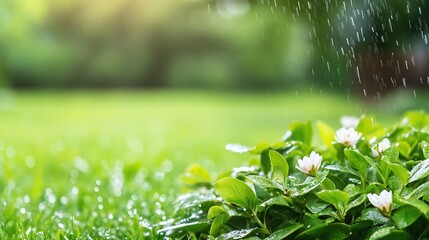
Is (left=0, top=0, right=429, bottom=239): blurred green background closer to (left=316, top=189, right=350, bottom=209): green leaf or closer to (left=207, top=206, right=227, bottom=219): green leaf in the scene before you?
(left=207, top=206, right=227, bottom=219): green leaf

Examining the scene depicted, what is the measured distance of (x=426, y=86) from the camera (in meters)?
12.3

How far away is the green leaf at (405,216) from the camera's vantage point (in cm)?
178

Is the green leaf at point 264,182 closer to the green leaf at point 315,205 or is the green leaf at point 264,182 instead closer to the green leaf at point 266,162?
the green leaf at point 315,205

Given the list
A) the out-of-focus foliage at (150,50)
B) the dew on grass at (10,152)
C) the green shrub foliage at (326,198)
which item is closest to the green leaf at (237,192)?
the green shrub foliage at (326,198)

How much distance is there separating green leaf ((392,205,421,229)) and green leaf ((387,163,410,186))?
110mm

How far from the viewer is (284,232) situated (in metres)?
1.90

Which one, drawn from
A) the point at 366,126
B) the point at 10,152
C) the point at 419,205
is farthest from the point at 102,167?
the point at 419,205

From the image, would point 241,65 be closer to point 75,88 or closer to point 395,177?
point 75,88

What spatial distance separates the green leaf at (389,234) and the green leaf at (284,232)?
220 millimetres

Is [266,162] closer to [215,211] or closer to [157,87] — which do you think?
[215,211]

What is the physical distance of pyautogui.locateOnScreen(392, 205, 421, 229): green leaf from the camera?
1779 mm

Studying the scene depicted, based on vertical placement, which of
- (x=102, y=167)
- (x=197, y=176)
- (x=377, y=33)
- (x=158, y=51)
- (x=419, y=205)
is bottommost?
(x=158, y=51)

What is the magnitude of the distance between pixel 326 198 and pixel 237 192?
0.95 ft

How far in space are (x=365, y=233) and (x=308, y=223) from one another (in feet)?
0.57
